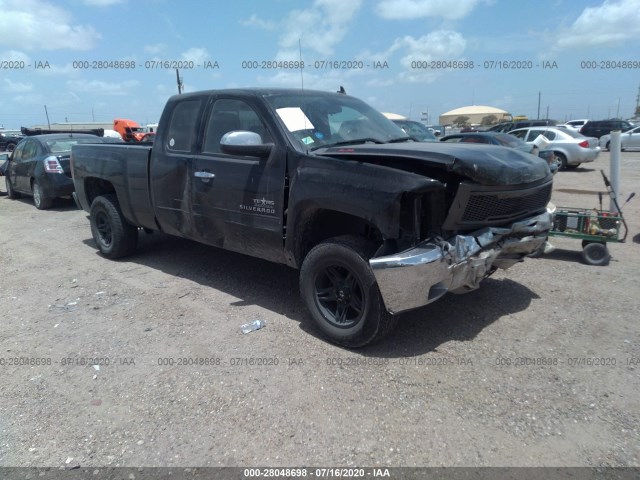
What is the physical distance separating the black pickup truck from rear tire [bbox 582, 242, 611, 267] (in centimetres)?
198

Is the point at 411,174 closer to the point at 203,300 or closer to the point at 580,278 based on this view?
the point at 203,300

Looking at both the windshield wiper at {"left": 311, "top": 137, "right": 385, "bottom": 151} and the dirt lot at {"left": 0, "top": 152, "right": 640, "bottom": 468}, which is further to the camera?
the windshield wiper at {"left": 311, "top": 137, "right": 385, "bottom": 151}

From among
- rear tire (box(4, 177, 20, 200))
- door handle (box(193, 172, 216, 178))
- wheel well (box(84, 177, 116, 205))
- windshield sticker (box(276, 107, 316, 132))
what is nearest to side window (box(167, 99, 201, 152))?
door handle (box(193, 172, 216, 178))

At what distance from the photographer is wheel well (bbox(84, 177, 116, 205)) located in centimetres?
645

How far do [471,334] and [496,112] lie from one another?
182 ft

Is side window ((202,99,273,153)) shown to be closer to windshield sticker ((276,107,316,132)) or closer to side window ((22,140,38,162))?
windshield sticker ((276,107,316,132))

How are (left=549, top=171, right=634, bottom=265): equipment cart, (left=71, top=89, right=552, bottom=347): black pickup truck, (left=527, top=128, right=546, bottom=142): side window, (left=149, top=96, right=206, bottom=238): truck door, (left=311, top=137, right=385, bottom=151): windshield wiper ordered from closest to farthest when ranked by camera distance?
1. (left=71, top=89, right=552, bottom=347): black pickup truck
2. (left=311, top=137, right=385, bottom=151): windshield wiper
3. (left=149, top=96, right=206, bottom=238): truck door
4. (left=549, top=171, right=634, bottom=265): equipment cart
5. (left=527, top=128, right=546, bottom=142): side window

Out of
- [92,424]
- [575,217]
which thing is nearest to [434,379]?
[92,424]

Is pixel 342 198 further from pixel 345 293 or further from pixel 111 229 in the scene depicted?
pixel 111 229

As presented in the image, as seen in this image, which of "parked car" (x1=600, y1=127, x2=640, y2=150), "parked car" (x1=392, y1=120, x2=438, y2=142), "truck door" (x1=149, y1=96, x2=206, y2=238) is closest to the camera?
"truck door" (x1=149, y1=96, x2=206, y2=238)

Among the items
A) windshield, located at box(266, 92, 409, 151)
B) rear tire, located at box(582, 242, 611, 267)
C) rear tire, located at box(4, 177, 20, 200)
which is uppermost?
windshield, located at box(266, 92, 409, 151)

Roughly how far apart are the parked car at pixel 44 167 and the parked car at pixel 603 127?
90.4 feet

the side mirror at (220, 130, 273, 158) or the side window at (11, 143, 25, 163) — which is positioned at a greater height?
the side mirror at (220, 130, 273, 158)

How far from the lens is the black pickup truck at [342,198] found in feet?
10.7
